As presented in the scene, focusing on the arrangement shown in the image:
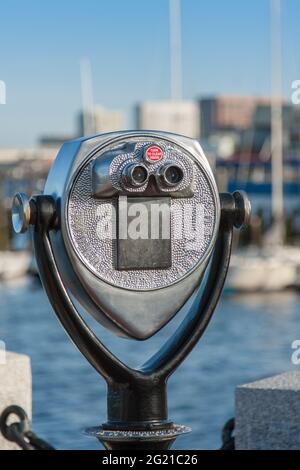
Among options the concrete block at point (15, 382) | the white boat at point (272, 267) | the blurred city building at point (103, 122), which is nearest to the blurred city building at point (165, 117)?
the blurred city building at point (103, 122)

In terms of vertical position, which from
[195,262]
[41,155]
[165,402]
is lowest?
[165,402]

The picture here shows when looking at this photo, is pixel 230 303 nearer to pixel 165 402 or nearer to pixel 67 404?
pixel 67 404

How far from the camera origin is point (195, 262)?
4617mm

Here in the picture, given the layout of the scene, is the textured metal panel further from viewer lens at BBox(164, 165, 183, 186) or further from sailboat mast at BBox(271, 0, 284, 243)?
Result: sailboat mast at BBox(271, 0, 284, 243)

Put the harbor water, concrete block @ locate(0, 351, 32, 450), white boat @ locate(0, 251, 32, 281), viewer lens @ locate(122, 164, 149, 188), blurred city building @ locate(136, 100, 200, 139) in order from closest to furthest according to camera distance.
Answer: viewer lens @ locate(122, 164, 149, 188)
concrete block @ locate(0, 351, 32, 450)
the harbor water
white boat @ locate(0, 251, 32, 281)
blurred city building @ locate(136, 100, 200, 139)

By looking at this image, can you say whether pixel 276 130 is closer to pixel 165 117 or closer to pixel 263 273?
pixel 263 273

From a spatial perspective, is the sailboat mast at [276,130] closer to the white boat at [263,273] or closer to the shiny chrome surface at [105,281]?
the white boat at [263,273]

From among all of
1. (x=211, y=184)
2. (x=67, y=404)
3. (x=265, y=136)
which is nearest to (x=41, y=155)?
(x=265, y=136)

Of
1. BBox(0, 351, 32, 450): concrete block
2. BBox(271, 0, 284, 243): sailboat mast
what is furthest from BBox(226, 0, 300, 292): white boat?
BBox(0, 351, 32, 450): concrete block

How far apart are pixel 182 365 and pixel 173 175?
61.4 ft

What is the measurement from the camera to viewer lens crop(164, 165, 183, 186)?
14.9 ft

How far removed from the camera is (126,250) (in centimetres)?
452

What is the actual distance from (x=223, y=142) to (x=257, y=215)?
179 ft

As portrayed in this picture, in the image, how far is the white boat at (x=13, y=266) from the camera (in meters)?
50.0
